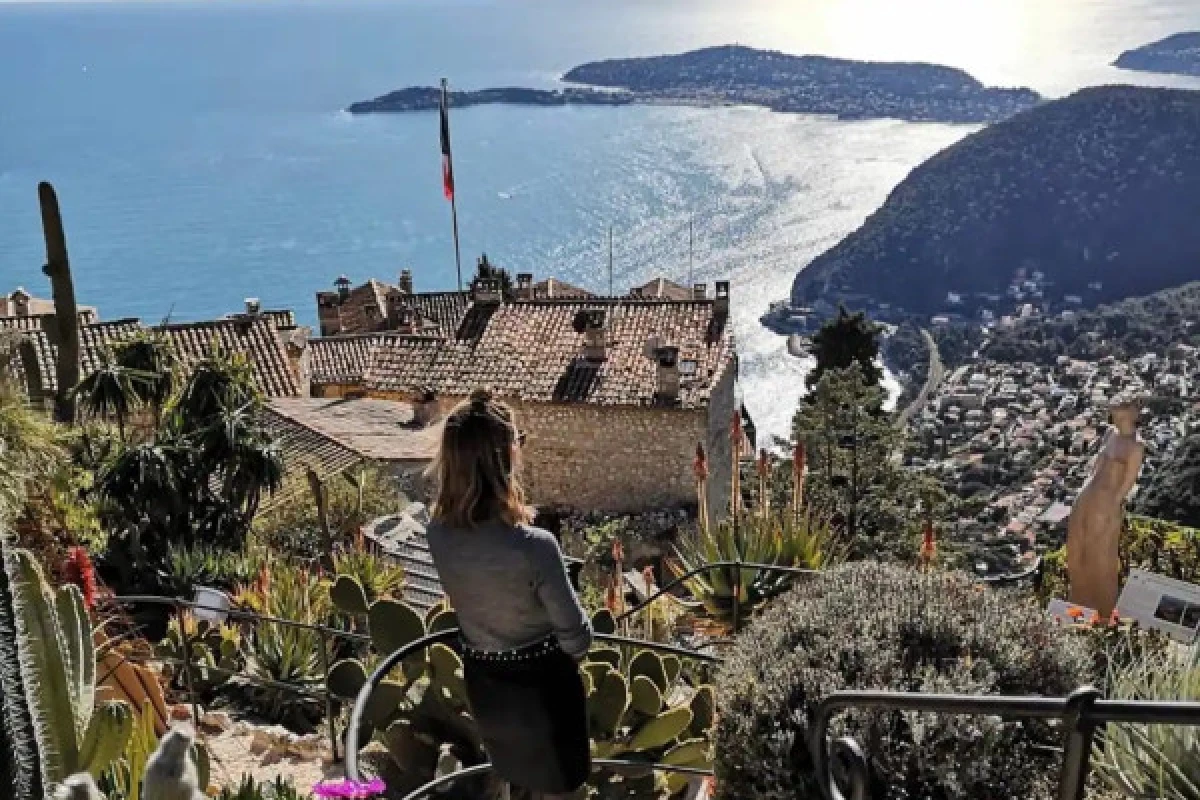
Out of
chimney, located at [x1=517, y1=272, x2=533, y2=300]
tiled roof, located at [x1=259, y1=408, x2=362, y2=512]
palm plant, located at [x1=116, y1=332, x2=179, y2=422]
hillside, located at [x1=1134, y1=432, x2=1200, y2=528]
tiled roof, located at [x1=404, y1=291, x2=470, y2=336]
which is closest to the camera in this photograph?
palm plant, located at [x1=116, y1=332, x2=179, y2=422]

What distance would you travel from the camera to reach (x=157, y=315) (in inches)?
2511

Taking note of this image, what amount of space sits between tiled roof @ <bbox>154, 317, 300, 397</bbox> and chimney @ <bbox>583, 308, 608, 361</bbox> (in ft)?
18.9

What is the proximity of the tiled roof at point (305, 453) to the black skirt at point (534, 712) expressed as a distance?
11.0 meters

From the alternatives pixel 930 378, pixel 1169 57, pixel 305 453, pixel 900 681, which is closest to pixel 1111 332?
pixel 930 378

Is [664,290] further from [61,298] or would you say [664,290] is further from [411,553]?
[411,553]

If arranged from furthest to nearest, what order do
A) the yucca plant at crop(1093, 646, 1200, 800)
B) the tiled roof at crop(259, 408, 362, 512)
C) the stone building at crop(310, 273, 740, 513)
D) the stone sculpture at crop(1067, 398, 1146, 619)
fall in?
the stone building at crop(310, 273, 740, 513)
the tiled roof at crop(259, 408, 362, 512)
the stone sculpture at crop(1067, 398, 1146, 619)
the yucca plant at crop(1093, 646, 1200, 800)

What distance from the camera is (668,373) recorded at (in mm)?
19641

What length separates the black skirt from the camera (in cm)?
310

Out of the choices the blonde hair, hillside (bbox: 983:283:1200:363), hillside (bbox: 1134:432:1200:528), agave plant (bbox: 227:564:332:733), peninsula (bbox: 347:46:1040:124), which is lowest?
hillside (bbox: 983:283:1200:363)

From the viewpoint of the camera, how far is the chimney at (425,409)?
19.8 m

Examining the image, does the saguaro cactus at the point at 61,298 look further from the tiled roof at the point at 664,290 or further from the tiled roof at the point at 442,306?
the tiled roof at the point at 664,290

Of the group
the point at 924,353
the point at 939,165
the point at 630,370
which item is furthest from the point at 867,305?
the point at 630,370

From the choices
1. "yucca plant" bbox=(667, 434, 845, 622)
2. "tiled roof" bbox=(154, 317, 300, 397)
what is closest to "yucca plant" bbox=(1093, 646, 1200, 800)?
"yucca plant" bbox=(667, 434, 845, 622)

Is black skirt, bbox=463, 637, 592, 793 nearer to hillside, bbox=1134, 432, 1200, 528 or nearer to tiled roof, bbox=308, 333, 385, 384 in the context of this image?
tiled roof, bbox=308, 333, 385, 384
